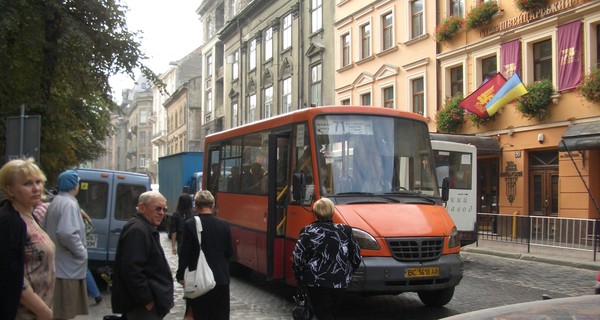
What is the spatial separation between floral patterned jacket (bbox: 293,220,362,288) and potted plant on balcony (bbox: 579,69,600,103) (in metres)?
14.4

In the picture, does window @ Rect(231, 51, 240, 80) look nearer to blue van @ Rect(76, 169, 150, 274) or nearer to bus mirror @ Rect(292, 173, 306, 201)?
blue van @ Rect(76, 169, 150, 274)

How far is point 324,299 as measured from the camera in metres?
6.35

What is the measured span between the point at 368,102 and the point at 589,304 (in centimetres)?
2806

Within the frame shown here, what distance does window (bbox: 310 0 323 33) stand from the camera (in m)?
35.1

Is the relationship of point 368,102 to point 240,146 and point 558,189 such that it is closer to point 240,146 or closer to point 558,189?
point 558,189

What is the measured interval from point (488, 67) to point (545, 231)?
8.69m

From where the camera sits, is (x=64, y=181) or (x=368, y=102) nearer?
(x=64, y=181)

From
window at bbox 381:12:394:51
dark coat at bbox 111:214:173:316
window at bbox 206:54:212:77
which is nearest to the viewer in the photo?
dark coat at bbox 111:214:173:316

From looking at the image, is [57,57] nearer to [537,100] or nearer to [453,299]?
[453,299]

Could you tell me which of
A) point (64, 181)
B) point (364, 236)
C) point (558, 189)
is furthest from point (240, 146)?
point (558, 189)

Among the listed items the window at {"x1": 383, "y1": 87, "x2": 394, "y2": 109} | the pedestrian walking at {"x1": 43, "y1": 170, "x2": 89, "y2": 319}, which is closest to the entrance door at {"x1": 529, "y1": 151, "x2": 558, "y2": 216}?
the window at {"x1": 383, "y1": 87, "x2": 394, "y2": 109}

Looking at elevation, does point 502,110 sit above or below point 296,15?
below

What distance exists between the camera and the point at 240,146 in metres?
12.2

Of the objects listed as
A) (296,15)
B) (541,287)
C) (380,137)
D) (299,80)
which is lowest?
(541,287)
